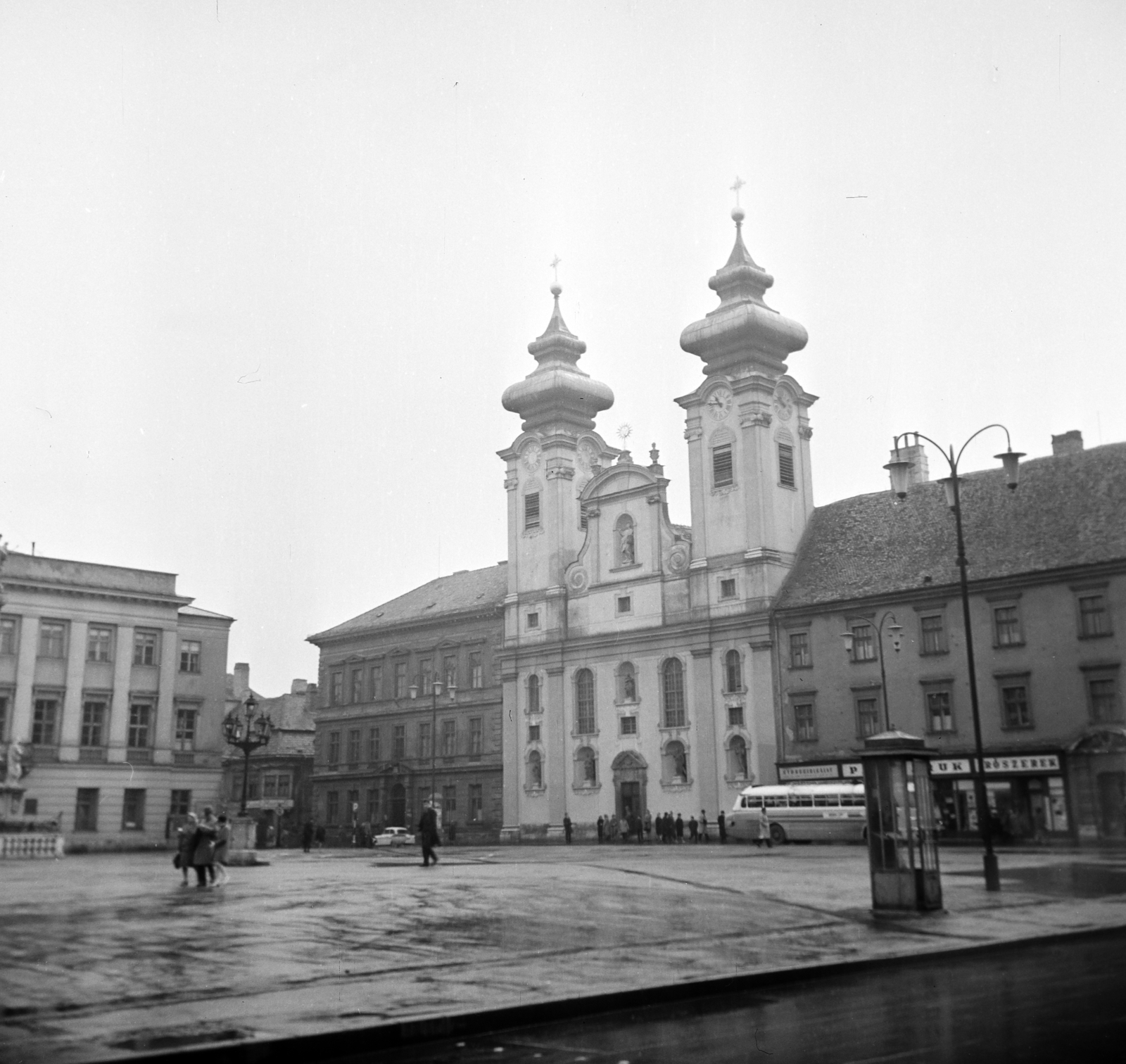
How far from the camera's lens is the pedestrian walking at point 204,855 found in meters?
23.4

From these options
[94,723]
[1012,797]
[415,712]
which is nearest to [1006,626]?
[1012,797]

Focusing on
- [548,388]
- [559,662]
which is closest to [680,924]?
[559,662]

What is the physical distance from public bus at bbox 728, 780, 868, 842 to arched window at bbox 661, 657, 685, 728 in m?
10.3

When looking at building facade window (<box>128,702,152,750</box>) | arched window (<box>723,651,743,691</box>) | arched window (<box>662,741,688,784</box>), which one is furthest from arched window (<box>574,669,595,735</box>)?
building facade window (<box>128,702,152,750</box>)

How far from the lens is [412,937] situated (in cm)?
1505

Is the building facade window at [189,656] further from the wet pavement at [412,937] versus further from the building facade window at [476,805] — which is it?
the wet pavement at [412,937]

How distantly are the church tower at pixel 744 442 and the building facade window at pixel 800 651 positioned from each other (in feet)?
9.62

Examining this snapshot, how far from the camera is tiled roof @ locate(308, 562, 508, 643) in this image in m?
76.2

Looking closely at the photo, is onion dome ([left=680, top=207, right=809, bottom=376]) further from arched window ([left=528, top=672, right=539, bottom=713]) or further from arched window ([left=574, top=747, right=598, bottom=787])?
arched window ([left=574, top=747, right=598, bottom=787])

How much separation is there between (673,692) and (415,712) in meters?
20.2

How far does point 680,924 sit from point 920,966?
12.3 ft

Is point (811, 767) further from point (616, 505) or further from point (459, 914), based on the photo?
point (459, 914)

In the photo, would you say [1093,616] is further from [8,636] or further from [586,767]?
[8,636]

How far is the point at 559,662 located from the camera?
6681 centimetres
